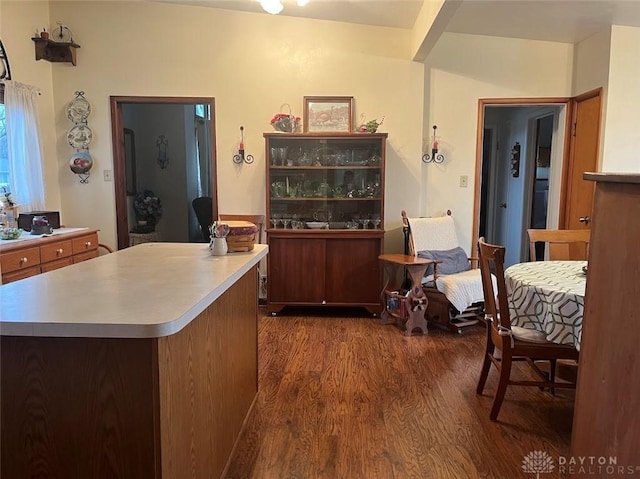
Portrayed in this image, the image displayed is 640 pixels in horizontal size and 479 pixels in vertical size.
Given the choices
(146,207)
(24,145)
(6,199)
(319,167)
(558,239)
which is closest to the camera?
(558,239)

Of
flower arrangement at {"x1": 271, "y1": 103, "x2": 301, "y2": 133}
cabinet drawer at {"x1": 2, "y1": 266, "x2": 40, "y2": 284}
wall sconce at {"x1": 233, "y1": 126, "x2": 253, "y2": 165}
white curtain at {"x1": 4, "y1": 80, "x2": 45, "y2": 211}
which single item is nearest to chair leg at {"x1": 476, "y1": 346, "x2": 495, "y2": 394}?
flower arrangement at {"x1": 271, "y1": 103, "x2": 301, "y2": 133}

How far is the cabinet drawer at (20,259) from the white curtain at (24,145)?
931mm

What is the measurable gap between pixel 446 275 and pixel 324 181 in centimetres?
144

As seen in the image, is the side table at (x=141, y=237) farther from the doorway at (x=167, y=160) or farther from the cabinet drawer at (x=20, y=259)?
the cabinet drawer at (x=20, y=259)

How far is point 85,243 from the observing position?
156 inches

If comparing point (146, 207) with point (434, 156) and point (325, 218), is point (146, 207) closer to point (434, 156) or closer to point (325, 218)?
point (325, 218)

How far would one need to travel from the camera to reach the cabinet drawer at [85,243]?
3818 millimetres

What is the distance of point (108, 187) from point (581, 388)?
14.4 feet

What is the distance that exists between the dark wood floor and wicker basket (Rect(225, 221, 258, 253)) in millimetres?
910

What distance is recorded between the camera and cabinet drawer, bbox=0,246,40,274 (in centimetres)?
296

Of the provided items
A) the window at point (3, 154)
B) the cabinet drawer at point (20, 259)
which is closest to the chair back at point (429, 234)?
the cabinet drawer at point (20, 259)

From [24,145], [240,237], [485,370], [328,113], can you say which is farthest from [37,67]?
[485,370]

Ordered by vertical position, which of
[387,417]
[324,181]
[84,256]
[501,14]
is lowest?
[387,417]

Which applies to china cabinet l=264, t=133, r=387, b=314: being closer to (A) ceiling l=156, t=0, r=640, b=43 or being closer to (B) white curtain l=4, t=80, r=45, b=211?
(A) ceiling l=156, t=0, r=640, b=43
